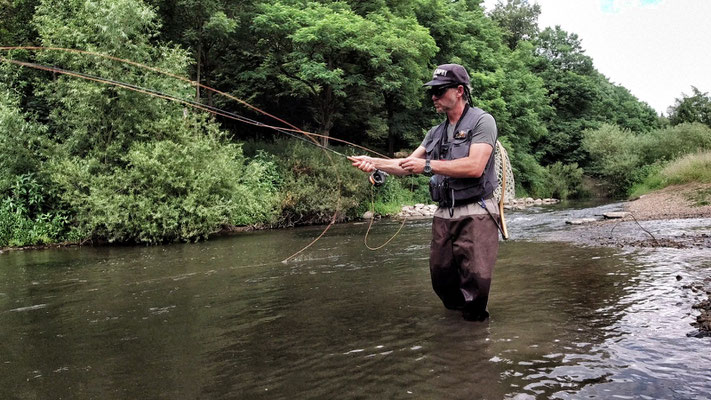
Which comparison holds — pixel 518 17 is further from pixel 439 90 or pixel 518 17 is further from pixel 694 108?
pixel 439 90

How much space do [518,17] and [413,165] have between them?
66602mm

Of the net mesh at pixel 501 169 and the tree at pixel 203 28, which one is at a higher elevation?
the tree at pixel 203 28

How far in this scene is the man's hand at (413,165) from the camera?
162 inches

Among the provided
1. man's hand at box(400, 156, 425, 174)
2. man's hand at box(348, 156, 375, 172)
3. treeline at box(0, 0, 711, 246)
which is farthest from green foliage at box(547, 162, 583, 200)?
man's hand at box(348, 156, 375, 172)

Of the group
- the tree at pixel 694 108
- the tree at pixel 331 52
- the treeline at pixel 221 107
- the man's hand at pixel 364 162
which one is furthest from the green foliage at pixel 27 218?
the tree at pixel 694 108

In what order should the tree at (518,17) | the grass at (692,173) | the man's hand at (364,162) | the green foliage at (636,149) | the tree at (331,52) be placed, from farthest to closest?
the tree at (518,17), the green foliage at (636,149), the tree at (331,52), the grass at (692,173), the man's hand at (364,162)

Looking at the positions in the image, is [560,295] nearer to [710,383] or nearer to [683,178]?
[710,383]

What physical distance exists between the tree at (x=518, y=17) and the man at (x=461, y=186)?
209 ft

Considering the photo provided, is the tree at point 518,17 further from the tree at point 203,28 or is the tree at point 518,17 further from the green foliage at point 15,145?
the green foliage at point 15,145

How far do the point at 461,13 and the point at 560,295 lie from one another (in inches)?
1355

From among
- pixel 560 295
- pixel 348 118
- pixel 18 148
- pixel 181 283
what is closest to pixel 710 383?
pixel 560 295

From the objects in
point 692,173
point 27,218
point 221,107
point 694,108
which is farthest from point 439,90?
point 694,108

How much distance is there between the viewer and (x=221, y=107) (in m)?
27.0

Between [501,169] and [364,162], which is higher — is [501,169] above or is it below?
below
